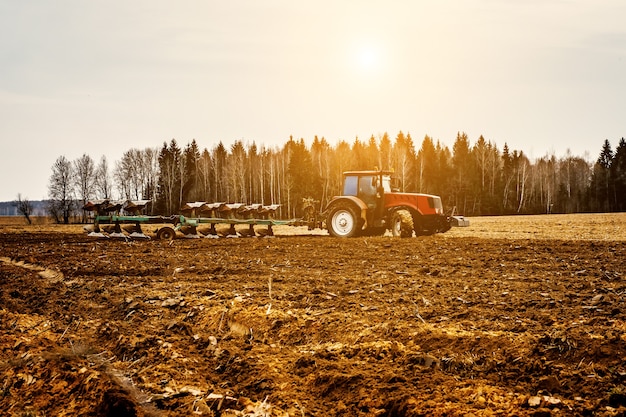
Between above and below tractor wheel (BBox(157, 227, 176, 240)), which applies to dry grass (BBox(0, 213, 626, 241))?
below

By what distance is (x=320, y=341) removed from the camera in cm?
683

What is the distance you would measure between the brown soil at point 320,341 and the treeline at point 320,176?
53551 mm

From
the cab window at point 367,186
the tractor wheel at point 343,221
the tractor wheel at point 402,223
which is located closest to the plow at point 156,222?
the tractor wheel at point 343,221

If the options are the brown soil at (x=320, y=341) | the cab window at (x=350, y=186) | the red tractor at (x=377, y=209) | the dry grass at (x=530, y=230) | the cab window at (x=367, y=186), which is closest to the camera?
the brown soil at (x=320, y=341)

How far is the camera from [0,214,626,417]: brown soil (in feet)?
16.5

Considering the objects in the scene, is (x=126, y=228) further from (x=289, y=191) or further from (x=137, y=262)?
(x=289, y=191)

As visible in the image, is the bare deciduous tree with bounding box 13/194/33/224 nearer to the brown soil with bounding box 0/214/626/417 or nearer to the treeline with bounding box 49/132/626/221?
the treeline with bounding box 49/132/626/221

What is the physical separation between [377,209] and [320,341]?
13376 millimetres

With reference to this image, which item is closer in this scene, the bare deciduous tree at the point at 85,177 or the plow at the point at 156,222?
the plow at the point at 156,222

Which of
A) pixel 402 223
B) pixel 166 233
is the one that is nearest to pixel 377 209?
pixel 402 223

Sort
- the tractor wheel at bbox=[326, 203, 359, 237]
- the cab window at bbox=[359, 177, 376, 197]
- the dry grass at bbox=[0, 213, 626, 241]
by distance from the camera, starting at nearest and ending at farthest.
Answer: the tractor wheel at bbox=[326, 203, 359, 237]
the cab window at bbox=[359, 177, 376, 197]
the dry grass at bbox=[0, 213, 626, 241]

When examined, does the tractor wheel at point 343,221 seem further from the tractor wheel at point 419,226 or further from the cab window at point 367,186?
the tractor wheel at point 419,226

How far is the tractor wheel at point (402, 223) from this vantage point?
738 inches

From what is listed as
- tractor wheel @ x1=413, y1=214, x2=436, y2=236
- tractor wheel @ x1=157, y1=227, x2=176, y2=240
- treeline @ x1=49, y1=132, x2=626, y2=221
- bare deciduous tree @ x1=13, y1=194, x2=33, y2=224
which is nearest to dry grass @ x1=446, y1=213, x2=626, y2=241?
tractor wheel @ x1=413, y1=214, x2=436, y2=236
